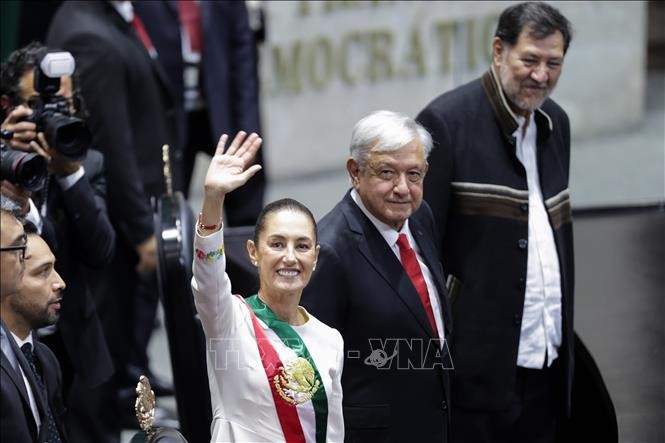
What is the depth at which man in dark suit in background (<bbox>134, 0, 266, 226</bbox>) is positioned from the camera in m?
6.34

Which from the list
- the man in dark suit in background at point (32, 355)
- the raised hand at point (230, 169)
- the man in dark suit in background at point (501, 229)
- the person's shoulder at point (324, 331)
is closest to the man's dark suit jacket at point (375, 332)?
the person's shoulder at point (324, 331)

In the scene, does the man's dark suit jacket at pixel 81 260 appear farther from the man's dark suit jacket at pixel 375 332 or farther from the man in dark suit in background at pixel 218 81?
the man in dark suit in background at pixel 218 81

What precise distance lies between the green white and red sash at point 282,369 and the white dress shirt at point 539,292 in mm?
1277

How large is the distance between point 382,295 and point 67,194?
128 cm

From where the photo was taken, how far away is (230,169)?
3.45 m

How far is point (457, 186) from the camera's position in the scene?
4.55 m

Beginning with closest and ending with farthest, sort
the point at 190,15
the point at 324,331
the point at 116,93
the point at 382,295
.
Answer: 1. the point at 324,331
2. the point at 382,295
3. the point at 116,93
4. the point at 190,15

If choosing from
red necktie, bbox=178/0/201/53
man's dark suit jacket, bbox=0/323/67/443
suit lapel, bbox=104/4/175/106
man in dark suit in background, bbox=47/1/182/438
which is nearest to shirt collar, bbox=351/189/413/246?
man's dark suit jacket, bbox=0/323/67/443

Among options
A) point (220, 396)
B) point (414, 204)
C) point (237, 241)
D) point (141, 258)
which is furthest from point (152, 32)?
point (220, 396)

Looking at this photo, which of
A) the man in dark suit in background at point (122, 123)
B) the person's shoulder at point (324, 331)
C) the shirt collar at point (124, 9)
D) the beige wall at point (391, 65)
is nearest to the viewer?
the person's shoulder at point (324, 331)

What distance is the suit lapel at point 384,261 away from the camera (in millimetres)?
3961

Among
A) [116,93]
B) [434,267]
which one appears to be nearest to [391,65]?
[116,93]

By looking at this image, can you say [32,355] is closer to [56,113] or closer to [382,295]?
[382,295]

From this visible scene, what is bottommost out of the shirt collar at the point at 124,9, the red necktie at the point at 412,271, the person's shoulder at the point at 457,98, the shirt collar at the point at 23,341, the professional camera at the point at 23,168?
the shirt collar at the point at 23,341
